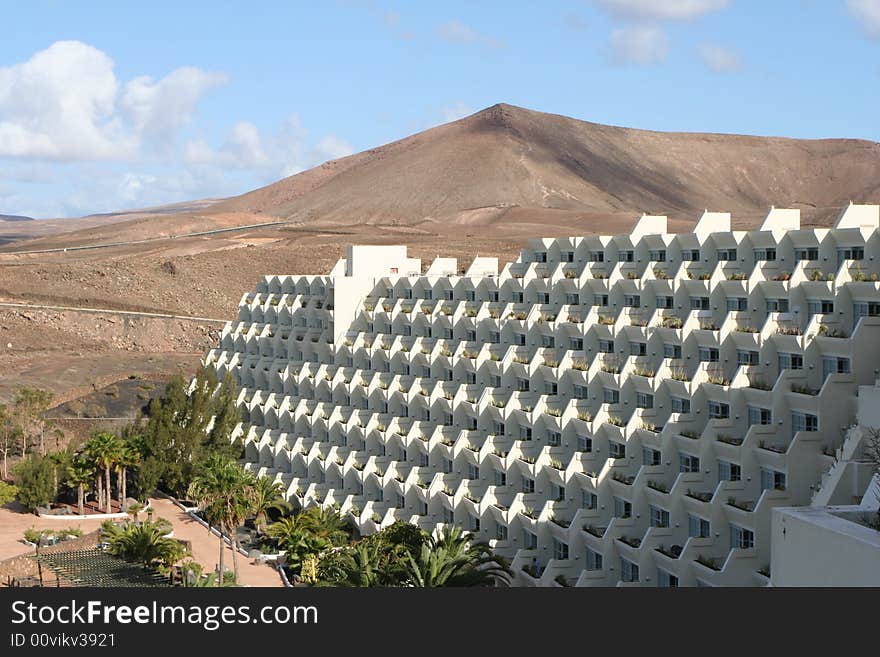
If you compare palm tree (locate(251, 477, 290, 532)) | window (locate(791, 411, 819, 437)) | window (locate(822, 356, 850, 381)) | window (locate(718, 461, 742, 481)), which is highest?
window (locate(822, 356, 850, 381))

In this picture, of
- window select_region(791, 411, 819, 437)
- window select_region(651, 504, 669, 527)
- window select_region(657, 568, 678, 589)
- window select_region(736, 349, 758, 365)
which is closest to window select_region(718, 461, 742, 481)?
window select_region(791, 411, 819, 437)

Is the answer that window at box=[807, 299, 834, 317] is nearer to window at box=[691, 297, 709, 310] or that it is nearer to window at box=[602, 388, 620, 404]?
window at box=[691, 297, 709, 310]

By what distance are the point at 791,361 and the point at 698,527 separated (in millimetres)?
9304

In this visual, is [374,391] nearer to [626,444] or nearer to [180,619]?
[626,444]

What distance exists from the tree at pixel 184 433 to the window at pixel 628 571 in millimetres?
39025

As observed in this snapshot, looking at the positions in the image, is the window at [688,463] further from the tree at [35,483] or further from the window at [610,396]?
the tree at [35,483]

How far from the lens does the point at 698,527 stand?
5884cm

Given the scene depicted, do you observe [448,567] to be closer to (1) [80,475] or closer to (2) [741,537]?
(2) [741,537]

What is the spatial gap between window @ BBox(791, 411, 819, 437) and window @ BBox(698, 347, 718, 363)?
268 inches

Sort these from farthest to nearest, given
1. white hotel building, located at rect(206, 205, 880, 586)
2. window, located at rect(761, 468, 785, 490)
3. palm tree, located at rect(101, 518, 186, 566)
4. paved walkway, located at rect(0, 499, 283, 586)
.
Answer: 1. paved walkway, located at rect(0, 499, 283, 586)
2. palm tree, located at rect(101, 518, 186, 566)
3. white hotel building, located at rect(206, 205, 880, 586)
4. window, located at rect(761, 468, 785, 490)

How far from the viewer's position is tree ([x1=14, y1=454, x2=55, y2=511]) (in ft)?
272

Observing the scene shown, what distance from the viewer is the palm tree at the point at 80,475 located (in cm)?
8364

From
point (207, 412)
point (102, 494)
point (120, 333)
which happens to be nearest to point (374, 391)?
point (207, 412)

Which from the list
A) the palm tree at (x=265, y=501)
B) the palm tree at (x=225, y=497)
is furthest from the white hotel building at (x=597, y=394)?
the palm tree at (x=225, y=497)
